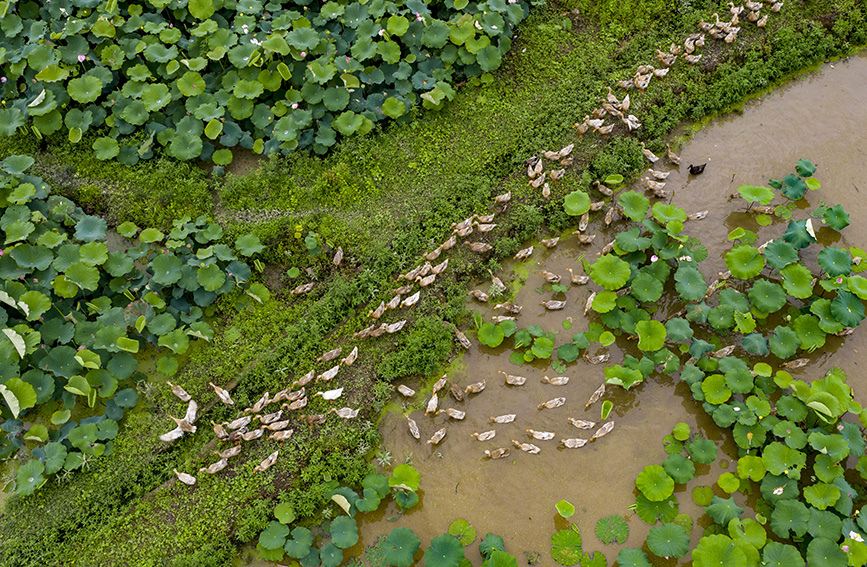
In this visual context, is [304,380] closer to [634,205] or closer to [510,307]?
[510,307]

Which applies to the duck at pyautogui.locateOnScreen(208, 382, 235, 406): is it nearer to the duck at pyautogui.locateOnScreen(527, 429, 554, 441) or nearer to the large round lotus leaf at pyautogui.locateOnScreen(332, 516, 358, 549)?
the large round lotus leaf at pyautogui.locateOnScreen(332, 516, 358, 549)

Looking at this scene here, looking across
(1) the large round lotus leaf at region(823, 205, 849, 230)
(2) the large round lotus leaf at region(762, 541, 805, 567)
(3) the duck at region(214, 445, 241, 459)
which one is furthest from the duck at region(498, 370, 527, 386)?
(1) the large round lotus leaf at region(823, 205, 849, 230)

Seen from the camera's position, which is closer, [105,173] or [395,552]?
[395,552]

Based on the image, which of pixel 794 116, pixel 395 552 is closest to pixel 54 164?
pixel 395 552

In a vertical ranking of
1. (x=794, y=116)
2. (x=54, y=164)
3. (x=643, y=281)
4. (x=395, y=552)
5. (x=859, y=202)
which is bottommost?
(x=395, y=552)

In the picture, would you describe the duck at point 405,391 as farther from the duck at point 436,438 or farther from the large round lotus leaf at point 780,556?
the large round lotus leaf at point 780,556

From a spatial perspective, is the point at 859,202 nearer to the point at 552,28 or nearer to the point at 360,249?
the point at 552,28

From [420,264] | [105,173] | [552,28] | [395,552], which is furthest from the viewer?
[552,28]
